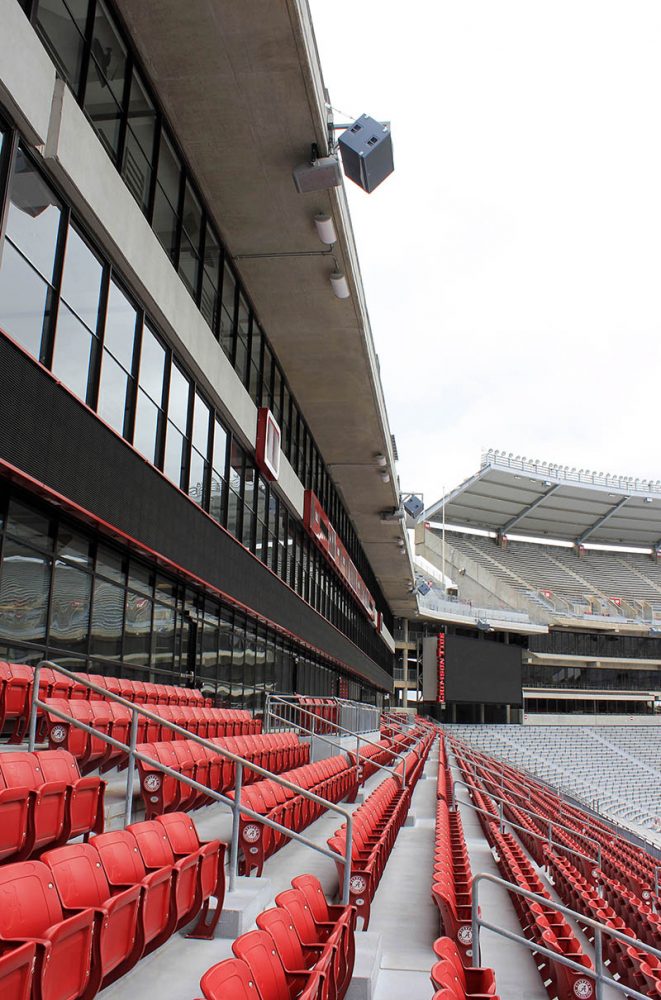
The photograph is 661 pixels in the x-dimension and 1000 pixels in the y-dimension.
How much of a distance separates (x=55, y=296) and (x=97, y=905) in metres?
5.85

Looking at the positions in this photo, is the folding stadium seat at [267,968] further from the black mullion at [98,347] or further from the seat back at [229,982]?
the black mullion at [98,347]

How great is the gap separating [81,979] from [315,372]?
50.3 ft

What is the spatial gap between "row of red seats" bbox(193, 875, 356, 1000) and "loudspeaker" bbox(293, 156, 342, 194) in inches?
356

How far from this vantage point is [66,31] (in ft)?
26.8

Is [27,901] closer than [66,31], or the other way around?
[27,901]

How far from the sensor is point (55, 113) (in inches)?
297

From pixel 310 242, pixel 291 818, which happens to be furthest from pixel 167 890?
pixel 310 242

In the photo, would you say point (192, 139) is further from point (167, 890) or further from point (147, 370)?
point (167, 890)

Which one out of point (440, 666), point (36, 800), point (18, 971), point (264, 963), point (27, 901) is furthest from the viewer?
point (440, 666)

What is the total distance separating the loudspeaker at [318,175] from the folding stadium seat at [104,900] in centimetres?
942

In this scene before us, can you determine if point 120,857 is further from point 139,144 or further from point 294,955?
point 139,144

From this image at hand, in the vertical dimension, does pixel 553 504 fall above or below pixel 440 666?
above

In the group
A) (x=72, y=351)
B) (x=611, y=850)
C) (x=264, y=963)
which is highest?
(x=72, y=351)

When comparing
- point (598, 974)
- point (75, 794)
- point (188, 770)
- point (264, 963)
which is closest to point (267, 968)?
point (264, 963)
